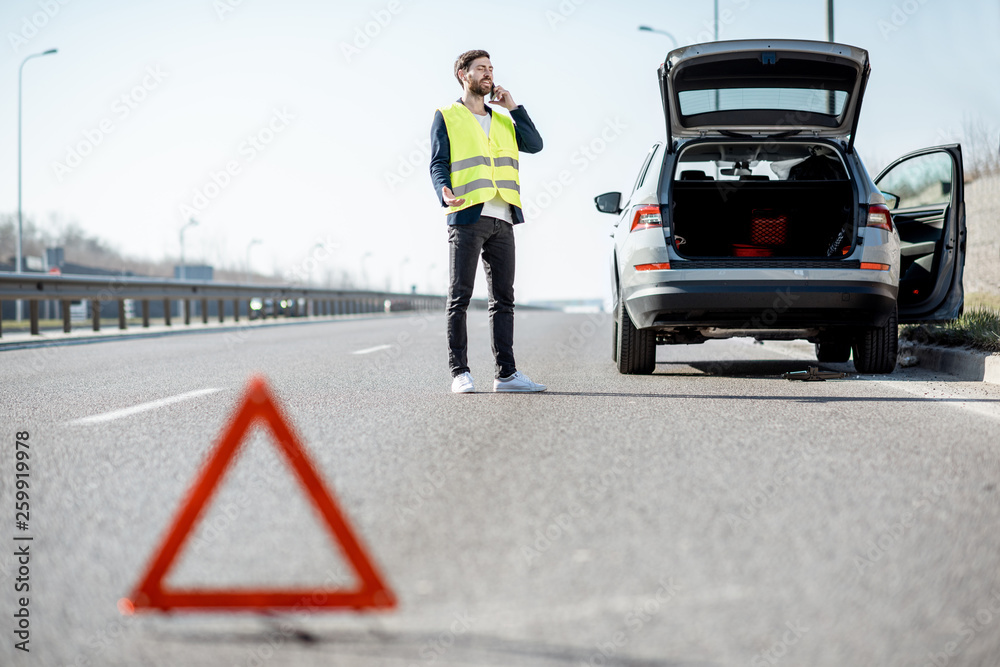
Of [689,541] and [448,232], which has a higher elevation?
[448,232]

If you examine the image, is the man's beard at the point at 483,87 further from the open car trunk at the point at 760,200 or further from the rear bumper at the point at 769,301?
the open car trunk at the point at 760,200

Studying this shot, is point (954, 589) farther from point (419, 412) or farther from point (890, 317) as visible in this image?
point (890, 317)

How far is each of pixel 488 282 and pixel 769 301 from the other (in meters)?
1.94

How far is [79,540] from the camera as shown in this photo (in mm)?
2863

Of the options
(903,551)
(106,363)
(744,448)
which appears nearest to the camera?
(903,551)

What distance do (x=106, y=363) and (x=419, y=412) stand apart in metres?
5.29

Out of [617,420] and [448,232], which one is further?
[448,232]

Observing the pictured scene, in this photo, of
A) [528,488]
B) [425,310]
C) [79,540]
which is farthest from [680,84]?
[425,310]

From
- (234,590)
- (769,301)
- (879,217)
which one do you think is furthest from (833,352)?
(234,590)

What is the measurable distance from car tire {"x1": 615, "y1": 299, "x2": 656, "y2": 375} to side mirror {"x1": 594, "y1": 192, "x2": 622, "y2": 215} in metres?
0.95

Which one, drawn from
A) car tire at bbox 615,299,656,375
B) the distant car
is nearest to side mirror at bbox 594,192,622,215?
the distant car

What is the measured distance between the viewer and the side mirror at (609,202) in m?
8.21

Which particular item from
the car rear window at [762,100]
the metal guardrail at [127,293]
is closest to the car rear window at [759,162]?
the car rear window at [762,100]

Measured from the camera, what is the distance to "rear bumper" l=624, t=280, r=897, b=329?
668cm
